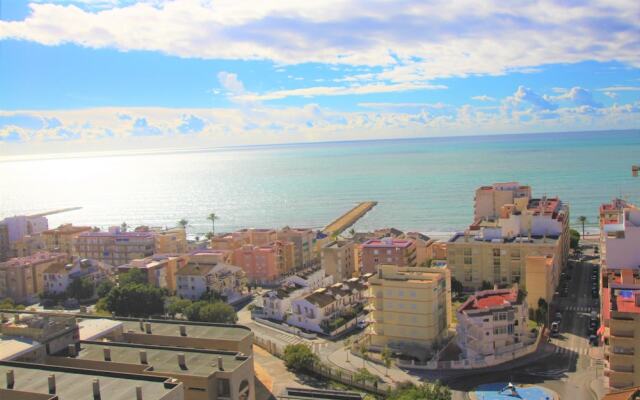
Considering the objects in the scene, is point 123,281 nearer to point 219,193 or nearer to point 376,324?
point 376,324

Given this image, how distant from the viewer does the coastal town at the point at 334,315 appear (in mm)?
28891

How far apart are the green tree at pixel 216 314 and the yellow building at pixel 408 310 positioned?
1099 centimetres

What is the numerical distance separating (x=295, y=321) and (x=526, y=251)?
21.6 metres

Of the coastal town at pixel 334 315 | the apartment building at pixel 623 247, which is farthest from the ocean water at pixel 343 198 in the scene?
the apartment building at pixel 623 247

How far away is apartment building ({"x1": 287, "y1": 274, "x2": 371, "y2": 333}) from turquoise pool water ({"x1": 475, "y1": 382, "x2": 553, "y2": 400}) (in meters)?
15.4

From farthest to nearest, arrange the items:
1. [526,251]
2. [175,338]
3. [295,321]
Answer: [526,251] < [295,321] < [175,338]

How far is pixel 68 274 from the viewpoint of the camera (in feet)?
204

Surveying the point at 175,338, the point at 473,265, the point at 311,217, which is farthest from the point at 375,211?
the point at 175,338

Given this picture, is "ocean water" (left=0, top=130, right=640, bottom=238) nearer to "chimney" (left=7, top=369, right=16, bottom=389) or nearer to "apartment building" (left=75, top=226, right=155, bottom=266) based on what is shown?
"apartment building" (left=75, top=226, right=155, bottom=266)

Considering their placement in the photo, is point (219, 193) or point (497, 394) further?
point (219, 193)

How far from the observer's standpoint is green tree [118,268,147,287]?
57.6 meters

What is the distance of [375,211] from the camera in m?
123

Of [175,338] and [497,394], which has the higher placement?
[175,338]

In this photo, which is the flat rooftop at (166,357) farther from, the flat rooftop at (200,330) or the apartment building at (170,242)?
the apartment building at (170,242)
